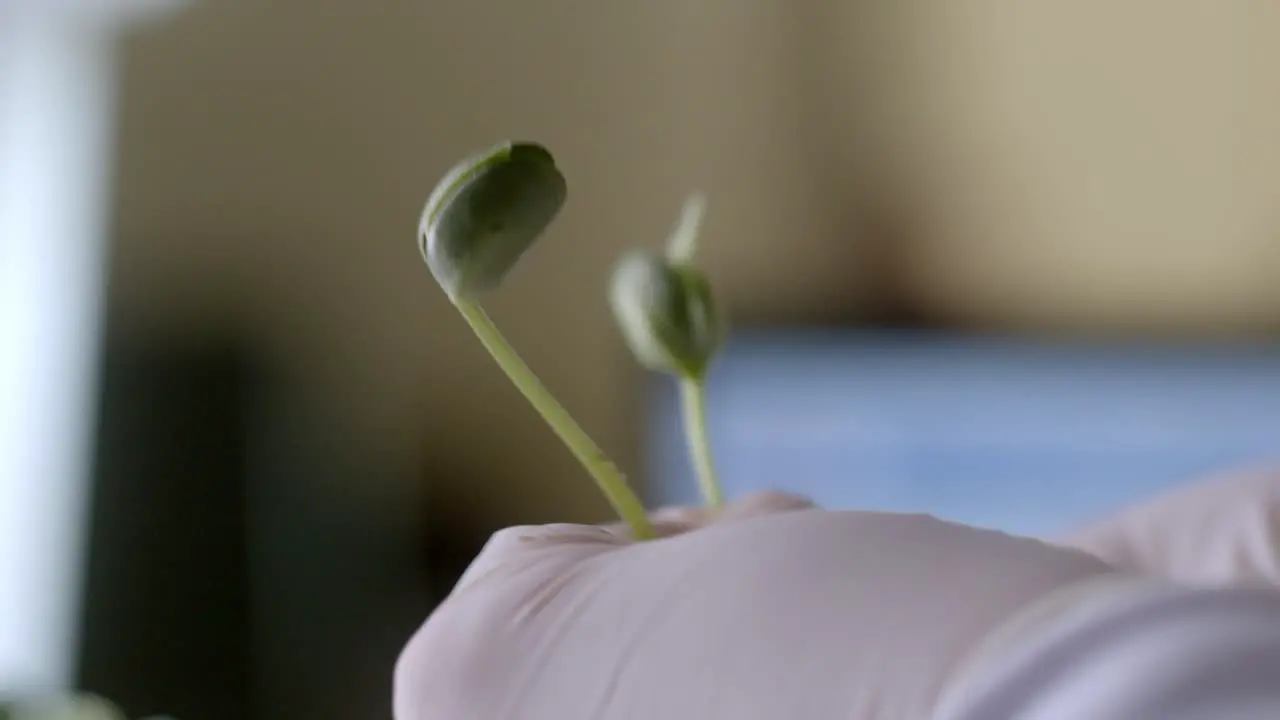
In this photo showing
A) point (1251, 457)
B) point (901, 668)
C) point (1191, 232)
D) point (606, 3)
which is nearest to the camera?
point (901, 668)

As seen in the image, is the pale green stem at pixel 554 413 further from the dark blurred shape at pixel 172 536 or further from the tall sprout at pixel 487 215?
the dark blurred shape at pixel 172 536

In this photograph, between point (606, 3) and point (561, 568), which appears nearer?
point (561, 568)

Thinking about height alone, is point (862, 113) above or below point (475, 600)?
above

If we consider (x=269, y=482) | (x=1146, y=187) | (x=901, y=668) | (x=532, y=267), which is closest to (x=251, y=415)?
(x=269, y=482)

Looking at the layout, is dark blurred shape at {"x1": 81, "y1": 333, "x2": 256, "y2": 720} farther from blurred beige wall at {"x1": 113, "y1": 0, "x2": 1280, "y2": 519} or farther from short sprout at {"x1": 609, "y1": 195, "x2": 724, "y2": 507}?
short sprout at {"x1": 609, "y1": 195, "x2": 724, "y2": 507}

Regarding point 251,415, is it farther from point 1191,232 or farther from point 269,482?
point 1191,232

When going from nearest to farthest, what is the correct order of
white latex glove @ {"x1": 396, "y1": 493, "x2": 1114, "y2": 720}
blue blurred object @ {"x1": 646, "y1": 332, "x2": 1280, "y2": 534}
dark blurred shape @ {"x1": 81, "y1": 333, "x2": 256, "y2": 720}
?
white latex glove @ {"x1": 396, "y1": 493, "x2": 1114, "y2": 720} → blue blurred object @ {"x1": 646, "y1": 332, "x2": 1280, "y2": 534} → dark blurred shape @ {"x1": 81, "y1": 333, "x2": 256, "y2": 720}

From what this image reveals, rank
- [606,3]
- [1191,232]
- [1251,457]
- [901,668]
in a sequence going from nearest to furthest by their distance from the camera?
[901,668], [1251,457], [1191,232], [606,3]

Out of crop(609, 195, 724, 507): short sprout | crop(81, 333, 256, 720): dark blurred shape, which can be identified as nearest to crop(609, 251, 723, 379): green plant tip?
crop(609, 195, 724, 507): short sprout
